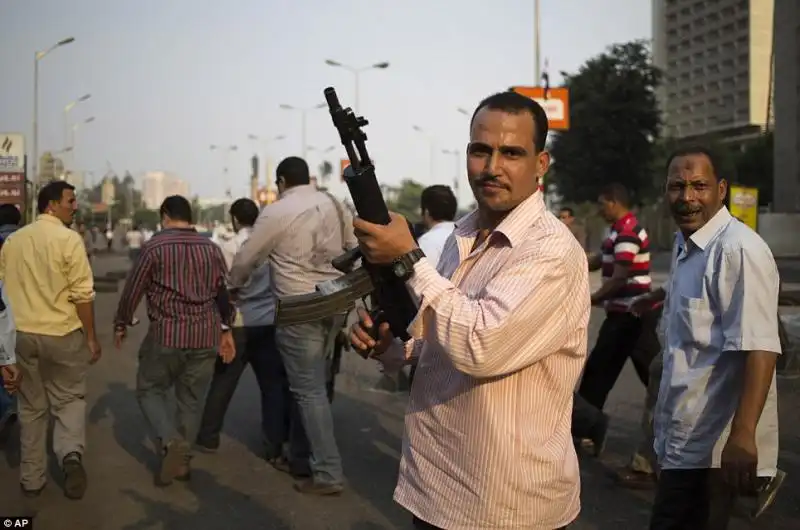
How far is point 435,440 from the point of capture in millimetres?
2492

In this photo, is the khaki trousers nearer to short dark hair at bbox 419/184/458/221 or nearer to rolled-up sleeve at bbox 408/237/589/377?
short dark hair at bbox 419/184/458/221

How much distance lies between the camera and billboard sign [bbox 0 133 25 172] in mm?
13562

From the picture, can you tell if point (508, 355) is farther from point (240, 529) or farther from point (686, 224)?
point (240, 529)

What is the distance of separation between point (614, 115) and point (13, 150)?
1419 inches

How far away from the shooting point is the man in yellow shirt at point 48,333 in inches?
225

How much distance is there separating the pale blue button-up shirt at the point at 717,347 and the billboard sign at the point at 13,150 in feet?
38.8

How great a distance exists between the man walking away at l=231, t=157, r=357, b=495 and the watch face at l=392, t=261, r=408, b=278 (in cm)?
347

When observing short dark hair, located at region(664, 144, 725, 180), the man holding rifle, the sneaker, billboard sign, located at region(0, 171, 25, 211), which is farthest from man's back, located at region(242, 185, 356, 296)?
billboard sign, located at region(0, 171, 25, 211)

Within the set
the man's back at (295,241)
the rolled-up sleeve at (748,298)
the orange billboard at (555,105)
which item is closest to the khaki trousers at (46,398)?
the man's back at (295,241)

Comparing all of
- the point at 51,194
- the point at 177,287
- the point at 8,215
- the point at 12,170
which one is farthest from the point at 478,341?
the point at 12,170

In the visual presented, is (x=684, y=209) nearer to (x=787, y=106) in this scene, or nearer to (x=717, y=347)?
(x=717, y=347)

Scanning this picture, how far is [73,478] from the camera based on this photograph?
5590mm

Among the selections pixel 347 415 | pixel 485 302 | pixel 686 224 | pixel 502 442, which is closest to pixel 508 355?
pixel 485 302

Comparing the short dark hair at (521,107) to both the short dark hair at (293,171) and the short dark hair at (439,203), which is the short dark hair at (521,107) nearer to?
the short dark hair at (293,171)
